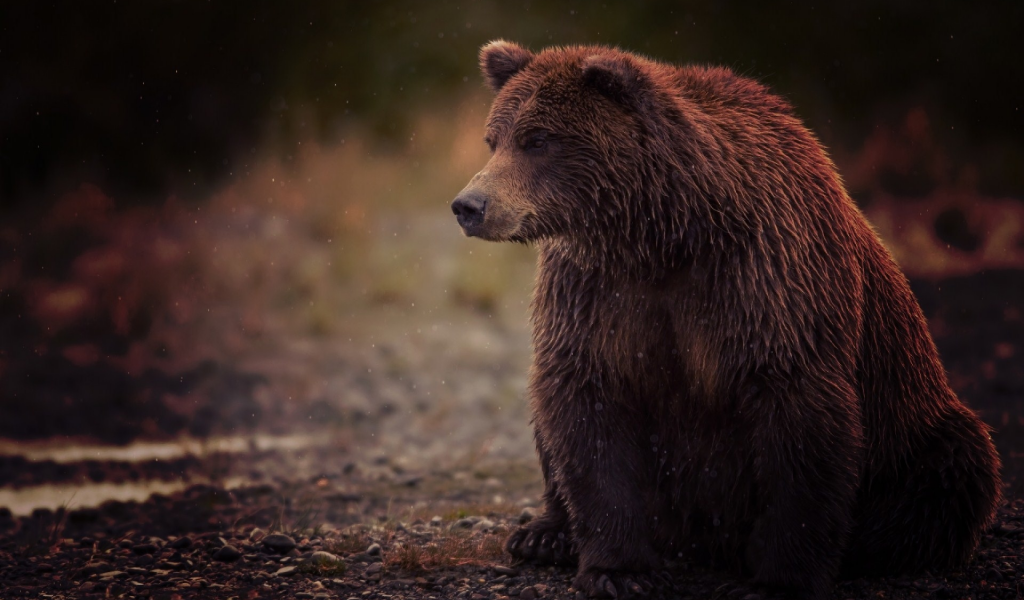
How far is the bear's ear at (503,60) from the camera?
5.26m

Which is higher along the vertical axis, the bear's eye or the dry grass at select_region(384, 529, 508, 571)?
the bear's eye

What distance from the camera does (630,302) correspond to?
4.97m

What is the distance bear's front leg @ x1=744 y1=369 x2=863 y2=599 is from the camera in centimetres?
481

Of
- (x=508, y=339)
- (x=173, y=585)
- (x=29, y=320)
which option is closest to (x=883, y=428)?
(x=173, y=585)

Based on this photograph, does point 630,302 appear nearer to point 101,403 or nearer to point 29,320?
point 101,403

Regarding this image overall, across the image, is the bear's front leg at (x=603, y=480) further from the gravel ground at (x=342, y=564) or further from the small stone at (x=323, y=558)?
the small stone at (x=323, y=558)

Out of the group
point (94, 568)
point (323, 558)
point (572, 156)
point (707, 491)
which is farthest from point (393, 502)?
point (572, 156)

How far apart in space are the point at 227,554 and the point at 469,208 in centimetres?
283

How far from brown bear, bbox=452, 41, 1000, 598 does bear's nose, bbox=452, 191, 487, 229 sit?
0.04ft

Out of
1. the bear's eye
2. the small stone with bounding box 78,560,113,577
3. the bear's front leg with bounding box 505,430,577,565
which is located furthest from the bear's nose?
the small stone with bounding box 78,560,113,577

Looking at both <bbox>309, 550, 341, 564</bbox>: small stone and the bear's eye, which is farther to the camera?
<bbox>309, 550, 341, 564</bbox>: small stone

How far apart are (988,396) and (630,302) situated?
646cm

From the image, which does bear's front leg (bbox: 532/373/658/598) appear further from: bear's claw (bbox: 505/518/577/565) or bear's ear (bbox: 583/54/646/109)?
bear's ear (bbox: 583/54/646/109)

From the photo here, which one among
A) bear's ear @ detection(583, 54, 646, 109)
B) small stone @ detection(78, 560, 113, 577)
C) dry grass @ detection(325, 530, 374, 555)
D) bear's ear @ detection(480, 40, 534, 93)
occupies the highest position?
bear's ear @ detection(480, 40, 534, 93)
